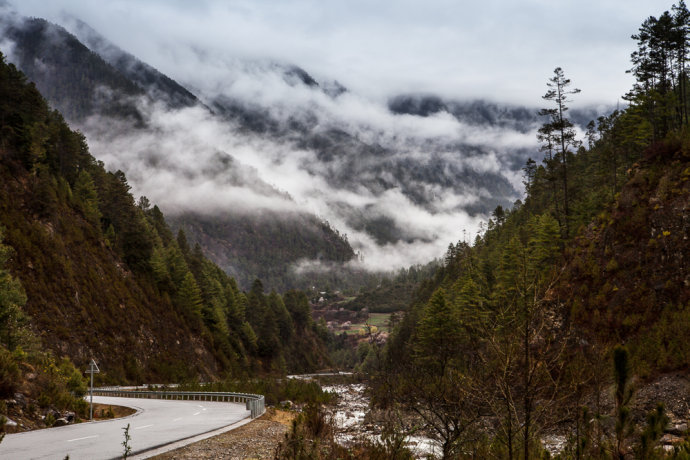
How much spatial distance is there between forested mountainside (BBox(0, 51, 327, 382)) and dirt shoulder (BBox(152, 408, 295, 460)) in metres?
10.2

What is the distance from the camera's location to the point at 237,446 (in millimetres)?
14523

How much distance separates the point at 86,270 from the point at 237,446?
144 feet

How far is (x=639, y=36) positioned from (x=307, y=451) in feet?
179

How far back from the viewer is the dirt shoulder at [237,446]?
490 inches

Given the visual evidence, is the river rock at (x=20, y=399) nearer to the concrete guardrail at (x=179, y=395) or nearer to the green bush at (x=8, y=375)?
the green bush at (x=8, y=375)

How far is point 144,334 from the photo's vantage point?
5584 cm

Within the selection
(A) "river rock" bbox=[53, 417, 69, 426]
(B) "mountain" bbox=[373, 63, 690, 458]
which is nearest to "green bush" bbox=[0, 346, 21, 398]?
(A) "river rock" bbox=[53, 417, 69, 426]

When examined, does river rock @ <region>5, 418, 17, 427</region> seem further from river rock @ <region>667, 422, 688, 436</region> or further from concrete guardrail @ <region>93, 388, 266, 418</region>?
river rock @ <region>667, 422, 688, 436</region>

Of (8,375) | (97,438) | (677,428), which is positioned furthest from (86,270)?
(677,428)

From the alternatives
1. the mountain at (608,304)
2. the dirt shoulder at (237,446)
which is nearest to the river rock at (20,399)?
the dirt shoulder at (237,446)

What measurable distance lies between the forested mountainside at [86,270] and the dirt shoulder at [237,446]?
10.2m

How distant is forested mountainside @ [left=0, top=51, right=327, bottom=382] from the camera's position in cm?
4288

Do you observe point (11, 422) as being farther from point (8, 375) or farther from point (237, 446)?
point (237, 446)

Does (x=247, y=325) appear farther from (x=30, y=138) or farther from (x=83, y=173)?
(x=30, y=138)
